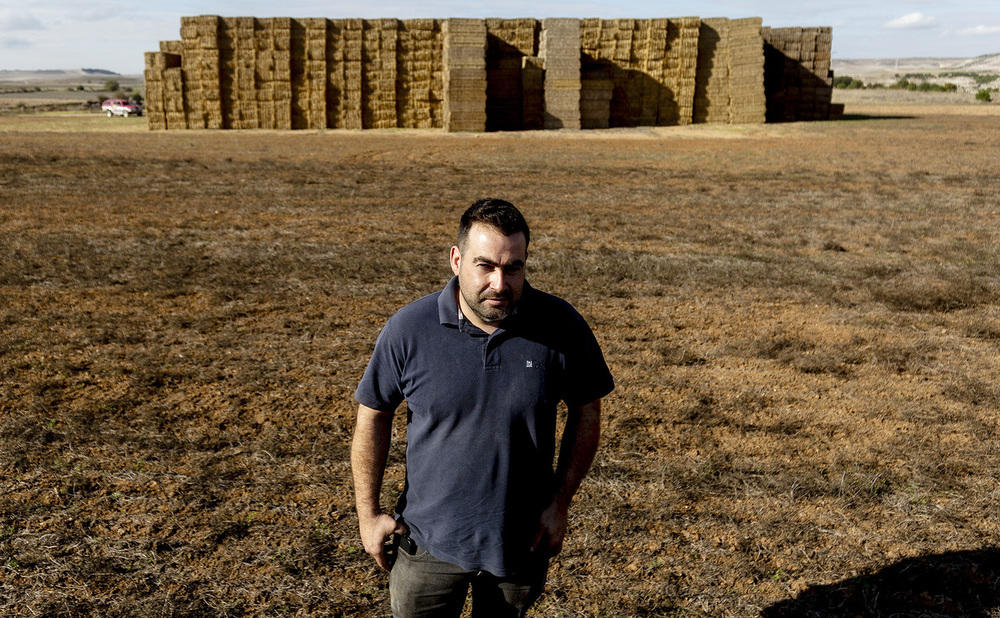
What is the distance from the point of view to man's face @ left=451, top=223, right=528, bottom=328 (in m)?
2.62

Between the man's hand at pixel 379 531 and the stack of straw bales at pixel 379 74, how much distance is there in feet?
97.7

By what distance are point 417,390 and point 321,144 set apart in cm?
2478

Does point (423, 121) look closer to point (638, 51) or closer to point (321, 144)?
point (321, 144)

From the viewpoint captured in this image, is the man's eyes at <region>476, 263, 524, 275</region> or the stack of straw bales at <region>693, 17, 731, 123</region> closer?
the man's eyes at <region>476, 263, 524, 275</region>

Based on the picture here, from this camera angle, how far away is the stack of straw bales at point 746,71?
1217 inches

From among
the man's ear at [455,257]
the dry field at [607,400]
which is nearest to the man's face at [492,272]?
the man's ear at [455,257]

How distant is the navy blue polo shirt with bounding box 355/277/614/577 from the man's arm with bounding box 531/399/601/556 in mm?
51

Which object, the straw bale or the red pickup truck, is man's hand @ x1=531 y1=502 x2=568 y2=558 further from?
the red pickup truck

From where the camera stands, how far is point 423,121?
3152cm

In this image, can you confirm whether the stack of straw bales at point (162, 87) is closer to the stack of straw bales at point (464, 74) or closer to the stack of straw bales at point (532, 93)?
the stack of straw bales at point (464, 74)

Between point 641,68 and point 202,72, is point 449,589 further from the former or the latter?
point 641,68

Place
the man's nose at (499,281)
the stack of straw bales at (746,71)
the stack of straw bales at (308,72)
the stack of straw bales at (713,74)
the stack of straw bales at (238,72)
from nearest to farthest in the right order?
the man's nose at (499,281), the stack of straw bales at (238,72), the stack of straw bales at (308,72), the stack of straw bales at (746,71), the stack of straw bales at (713,74)

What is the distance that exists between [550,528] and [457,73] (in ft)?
93.2

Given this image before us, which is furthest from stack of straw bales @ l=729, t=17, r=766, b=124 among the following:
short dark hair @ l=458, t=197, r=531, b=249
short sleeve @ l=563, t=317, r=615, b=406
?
short dark hair @ l=458, t=197, r=531, b=249
